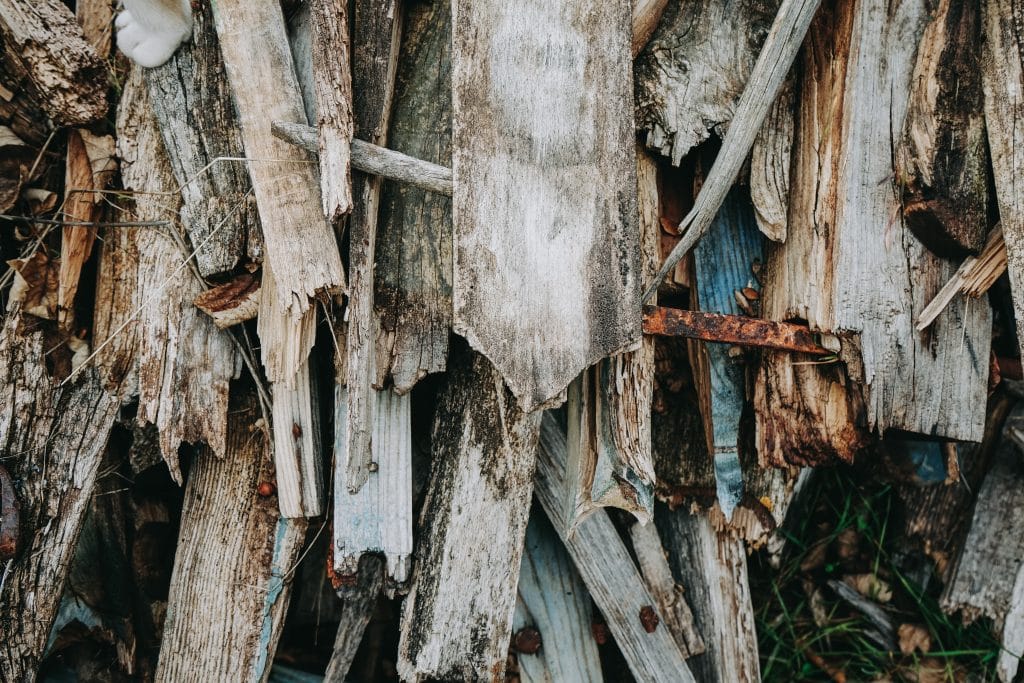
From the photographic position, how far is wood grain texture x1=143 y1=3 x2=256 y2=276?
6.74ft

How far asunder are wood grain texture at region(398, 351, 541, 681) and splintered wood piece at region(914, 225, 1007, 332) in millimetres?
1123

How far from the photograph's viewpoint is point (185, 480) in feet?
7.84

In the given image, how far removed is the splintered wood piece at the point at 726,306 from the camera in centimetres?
219

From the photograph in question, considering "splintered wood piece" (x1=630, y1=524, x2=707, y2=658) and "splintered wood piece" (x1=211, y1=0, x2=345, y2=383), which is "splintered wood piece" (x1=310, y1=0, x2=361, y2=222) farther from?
"splintered wood piece" (x1=630, y1=524, x2=707, y2=658)

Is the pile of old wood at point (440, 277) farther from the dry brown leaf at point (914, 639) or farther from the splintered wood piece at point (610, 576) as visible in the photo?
the dry brown leaf at point (914, 639)

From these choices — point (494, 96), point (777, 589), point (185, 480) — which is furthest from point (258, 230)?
point (777, 589)

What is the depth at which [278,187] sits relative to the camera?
1.97 m

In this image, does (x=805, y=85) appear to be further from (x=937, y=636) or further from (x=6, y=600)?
(x=6, y=600)

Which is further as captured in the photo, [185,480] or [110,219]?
[185,480]

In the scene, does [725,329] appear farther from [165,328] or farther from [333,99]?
[165,328]

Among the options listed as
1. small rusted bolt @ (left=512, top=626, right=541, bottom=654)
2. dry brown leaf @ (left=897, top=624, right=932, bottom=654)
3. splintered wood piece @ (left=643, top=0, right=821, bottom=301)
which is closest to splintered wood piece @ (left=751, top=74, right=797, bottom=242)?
splintered wood piece @ (left=643, top=0, right=821, bottom=301)

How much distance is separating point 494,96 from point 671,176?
0.71m

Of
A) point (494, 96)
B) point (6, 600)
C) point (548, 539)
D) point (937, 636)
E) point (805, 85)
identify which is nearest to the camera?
point (494, 96)

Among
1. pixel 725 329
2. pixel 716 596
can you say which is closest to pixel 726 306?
pixel 725 329
